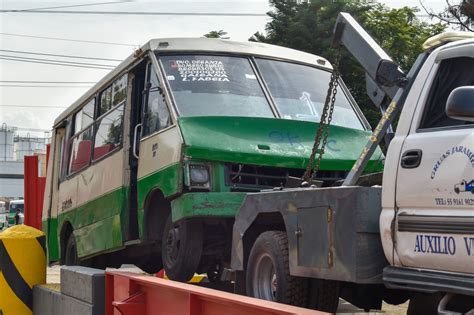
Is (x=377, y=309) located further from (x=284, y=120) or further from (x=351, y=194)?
(x=284, y=120)

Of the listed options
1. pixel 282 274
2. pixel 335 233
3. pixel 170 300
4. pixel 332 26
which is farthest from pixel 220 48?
pixel 332 26

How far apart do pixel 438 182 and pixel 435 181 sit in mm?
26

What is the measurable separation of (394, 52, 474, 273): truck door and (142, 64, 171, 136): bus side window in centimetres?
373

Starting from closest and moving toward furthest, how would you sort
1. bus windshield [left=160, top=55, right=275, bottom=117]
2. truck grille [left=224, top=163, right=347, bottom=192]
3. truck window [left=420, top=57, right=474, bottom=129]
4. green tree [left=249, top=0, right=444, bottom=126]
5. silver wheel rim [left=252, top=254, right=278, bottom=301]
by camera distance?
1. truck window [left=420, top=57, right=474, bottom=129]
2. silver wheel rim [left=252, top=254, right=278, bottom=301]
3. truck grille [left=224, top=163, right=347, bottom=192]
4. bus windshield [left=160, top=55, right=275, bottom=117]
5. green tree [left=249, top=0, right=444, bottom=126]

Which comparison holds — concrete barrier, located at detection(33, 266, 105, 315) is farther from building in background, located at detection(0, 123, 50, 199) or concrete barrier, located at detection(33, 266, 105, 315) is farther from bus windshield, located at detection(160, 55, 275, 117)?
building in background, located at detection(0, 123, 50, 199)

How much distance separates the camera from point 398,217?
4.90 meters

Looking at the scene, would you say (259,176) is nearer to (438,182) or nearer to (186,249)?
(186,249)

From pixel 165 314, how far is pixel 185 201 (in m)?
2.13

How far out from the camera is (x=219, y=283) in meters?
8.78

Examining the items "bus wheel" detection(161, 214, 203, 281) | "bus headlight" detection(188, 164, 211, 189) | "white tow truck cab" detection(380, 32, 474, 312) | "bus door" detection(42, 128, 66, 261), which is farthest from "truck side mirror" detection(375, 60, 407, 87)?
"bus door" detection(42, 128, 66, 261)

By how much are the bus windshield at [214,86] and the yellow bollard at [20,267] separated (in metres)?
2.14

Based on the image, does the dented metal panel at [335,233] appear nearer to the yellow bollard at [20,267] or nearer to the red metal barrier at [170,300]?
the red metal barrier at [170,300]

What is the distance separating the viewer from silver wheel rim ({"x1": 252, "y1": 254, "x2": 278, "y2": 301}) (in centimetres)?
599

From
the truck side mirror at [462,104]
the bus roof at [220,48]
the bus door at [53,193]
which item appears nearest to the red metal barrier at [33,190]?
the bus door at [53,193]
